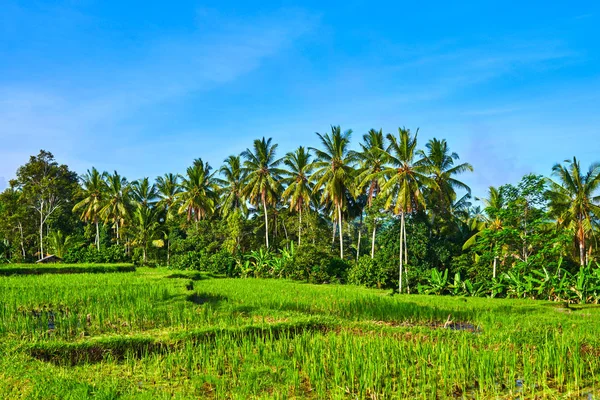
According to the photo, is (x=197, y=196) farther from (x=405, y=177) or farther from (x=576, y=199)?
(x=576, y=199)

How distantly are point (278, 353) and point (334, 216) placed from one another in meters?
23.9

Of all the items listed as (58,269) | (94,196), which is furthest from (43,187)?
(58,269)

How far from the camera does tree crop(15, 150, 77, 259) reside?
37.6 metres

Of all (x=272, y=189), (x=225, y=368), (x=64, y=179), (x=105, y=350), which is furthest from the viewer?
(x=64, y=179)

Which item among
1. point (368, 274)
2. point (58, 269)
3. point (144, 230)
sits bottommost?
point (368, 274)

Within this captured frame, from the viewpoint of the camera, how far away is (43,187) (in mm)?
37594

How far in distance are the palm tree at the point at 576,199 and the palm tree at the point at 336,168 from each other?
1042cm

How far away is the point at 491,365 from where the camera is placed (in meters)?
6.05

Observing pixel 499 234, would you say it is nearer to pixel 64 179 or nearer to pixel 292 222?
pixel 292 222

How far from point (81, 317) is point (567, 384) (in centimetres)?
921

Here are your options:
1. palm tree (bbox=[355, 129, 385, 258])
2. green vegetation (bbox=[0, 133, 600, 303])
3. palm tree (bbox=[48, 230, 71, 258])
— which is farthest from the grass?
palm tree (bbox=[48, 230, 71, 258])

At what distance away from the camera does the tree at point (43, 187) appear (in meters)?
37.6

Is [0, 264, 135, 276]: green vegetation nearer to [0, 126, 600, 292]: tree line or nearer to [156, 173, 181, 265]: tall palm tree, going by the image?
[0, 126, 600, 292]: tree line

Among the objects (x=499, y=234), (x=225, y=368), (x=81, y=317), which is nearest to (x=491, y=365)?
(x=225, y=368)
